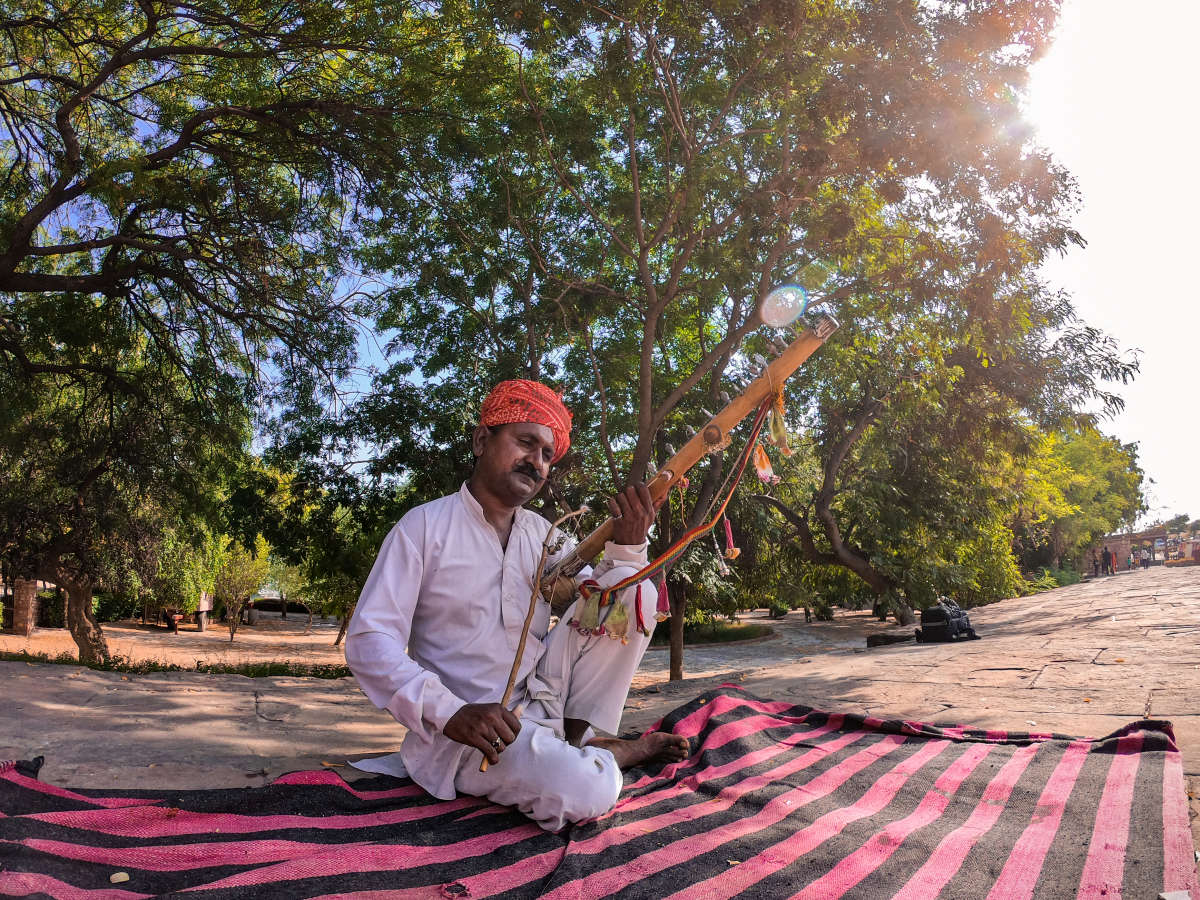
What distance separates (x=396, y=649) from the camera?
235cm

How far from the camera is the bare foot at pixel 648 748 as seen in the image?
2844mm

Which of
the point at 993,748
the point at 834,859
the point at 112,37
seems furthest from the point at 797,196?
the point at 112,37

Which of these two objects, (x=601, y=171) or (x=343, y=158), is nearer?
(x=343, y=158)

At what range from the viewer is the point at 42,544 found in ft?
38.6

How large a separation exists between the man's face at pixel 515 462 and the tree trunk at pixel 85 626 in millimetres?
14177

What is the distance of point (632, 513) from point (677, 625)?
8318 millimetres

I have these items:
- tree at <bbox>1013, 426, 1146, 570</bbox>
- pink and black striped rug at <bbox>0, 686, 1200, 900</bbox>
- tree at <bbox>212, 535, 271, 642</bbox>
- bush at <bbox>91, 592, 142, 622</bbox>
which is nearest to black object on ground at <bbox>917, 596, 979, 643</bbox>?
pink and black striped rug at <bbox>0, 686, 1200, 900</bbox>

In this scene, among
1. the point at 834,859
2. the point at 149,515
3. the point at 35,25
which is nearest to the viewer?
the point at 834,859

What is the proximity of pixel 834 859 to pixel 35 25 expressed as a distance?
8973 millimetres

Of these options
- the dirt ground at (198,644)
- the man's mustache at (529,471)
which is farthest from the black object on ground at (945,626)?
the dirt ground at (198,644)

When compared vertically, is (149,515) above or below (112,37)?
below

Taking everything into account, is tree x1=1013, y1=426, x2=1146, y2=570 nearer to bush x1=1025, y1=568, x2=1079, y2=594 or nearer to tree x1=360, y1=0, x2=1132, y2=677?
bush x1=1025, y1=568, x2=1079, y2=594

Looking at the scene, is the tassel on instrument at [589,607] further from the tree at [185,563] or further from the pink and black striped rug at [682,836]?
the tree at [185,563]

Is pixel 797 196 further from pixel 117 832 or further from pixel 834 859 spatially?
pixel 117 832
